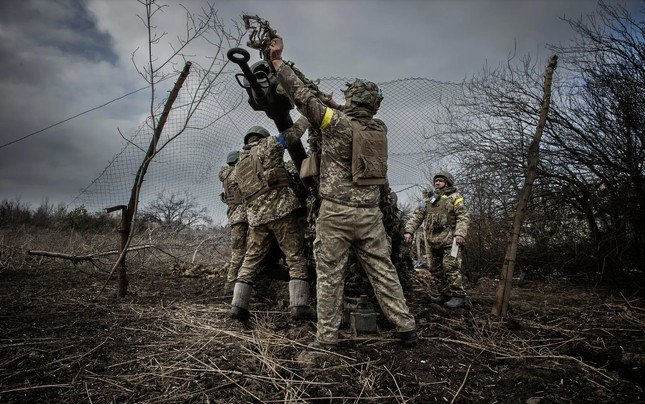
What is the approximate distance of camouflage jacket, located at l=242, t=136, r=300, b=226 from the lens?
13.8 feet

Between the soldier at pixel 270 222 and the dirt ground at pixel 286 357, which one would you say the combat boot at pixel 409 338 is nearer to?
the dirt ground at pixel 286 357

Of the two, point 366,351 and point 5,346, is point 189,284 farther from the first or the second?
point 366,351

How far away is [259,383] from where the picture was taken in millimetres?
2533

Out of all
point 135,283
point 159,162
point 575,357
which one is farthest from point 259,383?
point 135,283

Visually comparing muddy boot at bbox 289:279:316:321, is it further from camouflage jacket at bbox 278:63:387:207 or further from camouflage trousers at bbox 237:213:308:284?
camouflage jacket at bbox 278:63:387:207

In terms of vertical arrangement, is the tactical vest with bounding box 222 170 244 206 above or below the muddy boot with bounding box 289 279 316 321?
above

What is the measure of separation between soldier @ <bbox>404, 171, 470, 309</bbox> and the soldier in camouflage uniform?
266cm

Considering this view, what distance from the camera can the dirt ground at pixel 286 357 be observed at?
2.43 metres

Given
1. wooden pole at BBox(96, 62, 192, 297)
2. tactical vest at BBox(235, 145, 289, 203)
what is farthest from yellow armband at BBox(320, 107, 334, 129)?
wooden pole at BBox(96, 62, 192, 297)

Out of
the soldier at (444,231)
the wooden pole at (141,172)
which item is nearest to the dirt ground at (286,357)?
the soldier at (444,231)

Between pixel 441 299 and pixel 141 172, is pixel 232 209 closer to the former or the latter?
pixel 141 172

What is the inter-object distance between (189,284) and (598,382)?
5.82 meters

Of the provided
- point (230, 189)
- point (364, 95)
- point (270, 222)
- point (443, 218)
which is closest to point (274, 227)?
point (270, 222)

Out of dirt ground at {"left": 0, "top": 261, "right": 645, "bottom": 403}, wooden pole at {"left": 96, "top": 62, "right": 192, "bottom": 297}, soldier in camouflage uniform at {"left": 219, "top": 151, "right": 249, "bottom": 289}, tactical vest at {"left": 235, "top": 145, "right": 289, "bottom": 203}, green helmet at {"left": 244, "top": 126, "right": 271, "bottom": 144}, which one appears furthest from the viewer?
soldier in camouflage uniform at {"left": 219, "top": 151, "right": 249, "bottom": 289}
